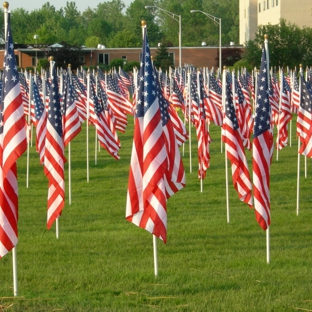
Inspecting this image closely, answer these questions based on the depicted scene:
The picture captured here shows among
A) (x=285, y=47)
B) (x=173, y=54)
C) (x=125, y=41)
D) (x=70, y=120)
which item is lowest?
(x=70, y=120)

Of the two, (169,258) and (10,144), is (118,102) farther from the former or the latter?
(10,144)

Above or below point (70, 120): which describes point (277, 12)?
above

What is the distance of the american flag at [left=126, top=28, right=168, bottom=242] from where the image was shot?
11383 mm

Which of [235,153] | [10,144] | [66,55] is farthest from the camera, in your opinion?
[66,55]

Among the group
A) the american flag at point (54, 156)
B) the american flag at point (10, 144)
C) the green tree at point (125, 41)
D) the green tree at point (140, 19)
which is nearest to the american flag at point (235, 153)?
the american flag at point (54, 156)

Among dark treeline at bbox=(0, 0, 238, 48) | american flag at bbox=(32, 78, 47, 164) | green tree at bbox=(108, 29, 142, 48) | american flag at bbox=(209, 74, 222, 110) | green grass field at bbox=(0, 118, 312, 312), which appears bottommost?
green grass field at bbox=(0, 118, 312, 312)

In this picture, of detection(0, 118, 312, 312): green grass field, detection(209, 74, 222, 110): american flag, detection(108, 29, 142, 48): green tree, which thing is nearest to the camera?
detection(0, 118, 312, 312): green grass field

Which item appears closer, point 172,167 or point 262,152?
point 262,152

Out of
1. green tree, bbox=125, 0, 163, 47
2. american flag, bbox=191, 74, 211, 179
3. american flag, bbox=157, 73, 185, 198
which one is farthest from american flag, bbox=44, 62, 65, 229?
green tree, bbox=125, 0, 163, 47

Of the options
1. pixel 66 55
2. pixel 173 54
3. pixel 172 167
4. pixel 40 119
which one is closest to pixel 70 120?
pixel 40 119

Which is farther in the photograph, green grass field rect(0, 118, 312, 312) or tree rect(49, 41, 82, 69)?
tree rect(49, 41, 82, 69)

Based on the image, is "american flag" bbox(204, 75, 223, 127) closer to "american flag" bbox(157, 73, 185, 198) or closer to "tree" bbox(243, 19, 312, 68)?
"american flag" bbox(157, 73, 185, 198)

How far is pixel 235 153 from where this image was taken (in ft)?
52.4

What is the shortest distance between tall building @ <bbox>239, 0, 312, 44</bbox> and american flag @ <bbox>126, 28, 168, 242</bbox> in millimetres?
71274
